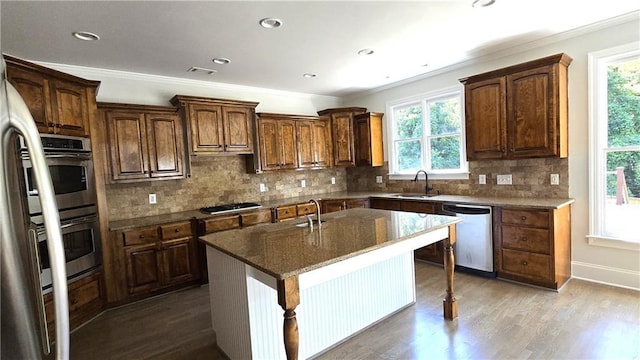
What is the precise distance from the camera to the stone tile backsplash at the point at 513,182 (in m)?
3.54

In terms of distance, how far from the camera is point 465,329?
8.37ft

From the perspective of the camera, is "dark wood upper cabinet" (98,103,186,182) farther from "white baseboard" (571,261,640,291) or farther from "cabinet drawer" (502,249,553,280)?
"white baseboard" (571,261,640,291)

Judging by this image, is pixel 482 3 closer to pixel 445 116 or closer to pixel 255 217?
pixel 445 116

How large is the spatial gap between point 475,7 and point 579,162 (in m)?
2.07

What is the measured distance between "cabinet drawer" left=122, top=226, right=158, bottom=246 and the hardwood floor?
663mm

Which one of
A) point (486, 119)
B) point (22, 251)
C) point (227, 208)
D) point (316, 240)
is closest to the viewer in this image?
point (22, 251)

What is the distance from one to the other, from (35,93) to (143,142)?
1077mm

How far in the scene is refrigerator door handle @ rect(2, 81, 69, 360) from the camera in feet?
1.89

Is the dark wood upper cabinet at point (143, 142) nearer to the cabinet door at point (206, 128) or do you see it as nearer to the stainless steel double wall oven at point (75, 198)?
the cabinet door at point (206, 128)

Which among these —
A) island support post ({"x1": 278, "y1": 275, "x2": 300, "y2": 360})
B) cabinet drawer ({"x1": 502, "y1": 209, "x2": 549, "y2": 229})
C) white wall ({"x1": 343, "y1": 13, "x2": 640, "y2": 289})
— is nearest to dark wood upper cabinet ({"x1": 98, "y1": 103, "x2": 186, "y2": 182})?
island support post ({"x1": 278, "y1": 275, "x2": 300, "y2": 360})

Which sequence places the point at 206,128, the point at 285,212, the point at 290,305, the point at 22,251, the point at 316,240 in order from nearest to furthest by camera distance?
the point at 22,251
the point at 290,305
the point at 316,240
the point at 206,128
the point at 285,212

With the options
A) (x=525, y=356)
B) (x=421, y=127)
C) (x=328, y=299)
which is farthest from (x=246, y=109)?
(x=525, y=356)

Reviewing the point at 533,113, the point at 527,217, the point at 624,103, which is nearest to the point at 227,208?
the point at 527,217

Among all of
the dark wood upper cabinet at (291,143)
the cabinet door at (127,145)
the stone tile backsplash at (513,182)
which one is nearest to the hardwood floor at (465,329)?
the stone tile backsplash at (513,182)
